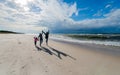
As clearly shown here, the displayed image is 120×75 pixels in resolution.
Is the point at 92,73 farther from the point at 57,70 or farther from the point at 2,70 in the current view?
the point at 2,70

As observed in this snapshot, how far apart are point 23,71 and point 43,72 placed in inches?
37.0

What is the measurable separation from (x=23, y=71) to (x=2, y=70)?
983 millimetres

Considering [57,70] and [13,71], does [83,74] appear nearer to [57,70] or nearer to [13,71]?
[57,70]

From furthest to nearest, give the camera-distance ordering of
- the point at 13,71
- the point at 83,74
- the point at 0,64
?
the point at 0,64
the point at 83,74
the point at 13,71

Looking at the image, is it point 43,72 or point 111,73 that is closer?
point 43,72

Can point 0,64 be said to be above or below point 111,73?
above

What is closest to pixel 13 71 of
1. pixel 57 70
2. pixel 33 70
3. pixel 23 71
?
pixel 23 71

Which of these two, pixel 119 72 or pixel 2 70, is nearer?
pixel 2 70

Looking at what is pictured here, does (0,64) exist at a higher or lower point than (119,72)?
higher

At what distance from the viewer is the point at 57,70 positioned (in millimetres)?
5715

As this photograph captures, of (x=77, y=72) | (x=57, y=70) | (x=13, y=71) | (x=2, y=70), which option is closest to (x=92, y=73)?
(x=77, y=72)

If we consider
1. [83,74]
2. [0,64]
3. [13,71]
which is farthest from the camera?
[0,64]

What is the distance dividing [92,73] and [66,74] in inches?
53.9

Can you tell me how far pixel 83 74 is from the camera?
17.9 ft
